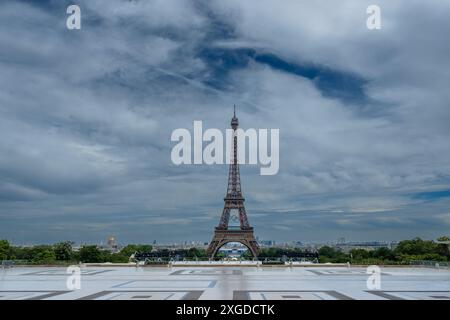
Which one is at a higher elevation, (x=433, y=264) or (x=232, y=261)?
(x=433, y=264)

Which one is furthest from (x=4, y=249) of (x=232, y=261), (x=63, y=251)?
(x=232, y=261)

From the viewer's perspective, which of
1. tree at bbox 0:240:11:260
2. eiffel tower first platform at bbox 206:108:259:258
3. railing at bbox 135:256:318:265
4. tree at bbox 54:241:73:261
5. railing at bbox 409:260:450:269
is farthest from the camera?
eiffel tower first platform at bbox 206:108:259:258

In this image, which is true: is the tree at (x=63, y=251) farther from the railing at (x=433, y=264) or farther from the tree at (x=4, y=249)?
the railing at (x=433, y=264)

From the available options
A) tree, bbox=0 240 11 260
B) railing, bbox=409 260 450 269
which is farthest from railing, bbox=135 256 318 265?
tree, bbox=0 240 11 260

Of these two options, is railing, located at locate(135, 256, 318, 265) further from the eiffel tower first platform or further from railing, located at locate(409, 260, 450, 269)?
railing, located at locate(409, 260, 450, 269)

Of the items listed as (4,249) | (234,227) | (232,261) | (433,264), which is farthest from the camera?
(234,227)

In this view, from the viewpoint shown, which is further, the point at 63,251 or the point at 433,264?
the point at 63,251

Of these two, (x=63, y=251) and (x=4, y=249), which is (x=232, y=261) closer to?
(x=63, y=251)
